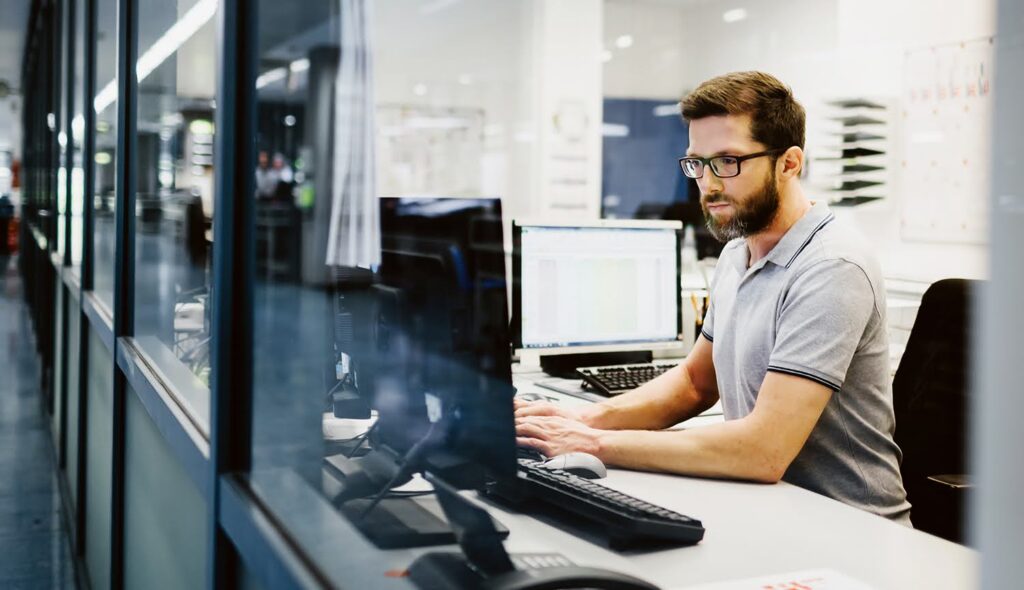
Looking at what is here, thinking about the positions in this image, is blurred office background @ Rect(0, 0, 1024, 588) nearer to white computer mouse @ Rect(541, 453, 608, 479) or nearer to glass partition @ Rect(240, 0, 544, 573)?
glass partition @ Rect(240, 0, 544, 573)

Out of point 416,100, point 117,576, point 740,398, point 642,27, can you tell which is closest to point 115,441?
point 117,576

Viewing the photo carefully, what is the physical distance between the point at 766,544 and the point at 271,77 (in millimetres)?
925

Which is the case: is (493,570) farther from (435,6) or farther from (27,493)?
(435,6)

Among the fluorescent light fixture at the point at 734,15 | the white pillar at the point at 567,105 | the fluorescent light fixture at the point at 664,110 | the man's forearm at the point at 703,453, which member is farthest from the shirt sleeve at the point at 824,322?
the fluorescent light fixture at the point at 664,110

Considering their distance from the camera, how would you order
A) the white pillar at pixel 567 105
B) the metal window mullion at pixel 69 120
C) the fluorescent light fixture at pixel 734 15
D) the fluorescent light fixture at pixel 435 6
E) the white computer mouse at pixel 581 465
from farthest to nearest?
the fluorescent light fixture at pixel 435 6
the fluorescent light fixture at pixel 734 15
the white pillar at pixel 567 105
the metal window mullion at pixel 69 120
the white computer mouse at pixel 581 465

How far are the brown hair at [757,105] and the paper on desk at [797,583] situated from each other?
1033 millimetres

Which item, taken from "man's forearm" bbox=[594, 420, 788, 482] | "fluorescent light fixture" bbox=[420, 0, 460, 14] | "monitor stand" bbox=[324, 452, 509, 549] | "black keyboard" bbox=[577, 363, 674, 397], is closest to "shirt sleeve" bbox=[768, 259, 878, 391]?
"man's forearm" bbox=[594, 420, 788, 482]

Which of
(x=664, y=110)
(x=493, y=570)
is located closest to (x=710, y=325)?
(x=493, y=570)

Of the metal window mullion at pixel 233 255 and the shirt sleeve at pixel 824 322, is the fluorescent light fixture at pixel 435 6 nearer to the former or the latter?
the shirt sleeve at pixel 824 322

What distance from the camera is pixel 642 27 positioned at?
313 inches

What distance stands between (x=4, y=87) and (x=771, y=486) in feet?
49.8

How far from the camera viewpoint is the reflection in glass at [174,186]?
1.80m

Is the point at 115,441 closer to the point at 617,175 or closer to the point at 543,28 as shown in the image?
the point at 543,28

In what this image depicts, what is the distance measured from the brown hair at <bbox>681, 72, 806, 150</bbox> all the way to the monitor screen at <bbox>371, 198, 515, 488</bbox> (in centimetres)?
91
